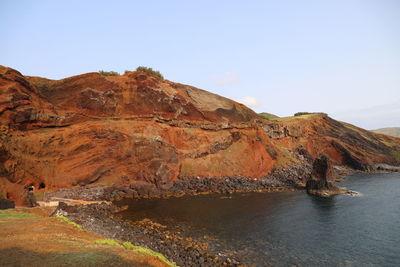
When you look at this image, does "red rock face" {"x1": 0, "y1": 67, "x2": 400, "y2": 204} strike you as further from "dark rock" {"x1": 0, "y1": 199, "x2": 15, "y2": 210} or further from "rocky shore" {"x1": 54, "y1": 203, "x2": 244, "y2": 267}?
"rocky shore" {"x1": 54, "y1": 203, "x2": 244, "y2": 267}

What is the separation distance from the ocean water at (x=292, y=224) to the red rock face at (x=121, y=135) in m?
9.45

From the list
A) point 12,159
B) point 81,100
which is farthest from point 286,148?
point 12,159

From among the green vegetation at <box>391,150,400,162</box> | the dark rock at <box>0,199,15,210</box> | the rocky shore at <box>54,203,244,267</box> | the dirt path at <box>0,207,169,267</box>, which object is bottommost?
the rocky shore at <box>54,203,244,267</box>

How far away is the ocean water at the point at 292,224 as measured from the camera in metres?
19.6

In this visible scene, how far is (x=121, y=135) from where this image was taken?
156 feet

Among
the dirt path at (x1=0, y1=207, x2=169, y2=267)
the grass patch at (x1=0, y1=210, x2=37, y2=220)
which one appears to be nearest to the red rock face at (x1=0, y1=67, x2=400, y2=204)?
the grass patch at (x1=0, y1=210, x2=37, y2=220)

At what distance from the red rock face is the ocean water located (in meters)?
9.45

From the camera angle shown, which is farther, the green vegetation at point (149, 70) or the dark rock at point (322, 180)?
the green vegetation at point (149, 70)

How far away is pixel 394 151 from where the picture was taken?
81.3m

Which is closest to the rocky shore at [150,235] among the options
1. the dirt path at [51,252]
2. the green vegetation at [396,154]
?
the dirt path at [51,252]

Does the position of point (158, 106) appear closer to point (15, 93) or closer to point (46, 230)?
point (15, 93)

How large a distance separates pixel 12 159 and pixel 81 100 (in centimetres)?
1948

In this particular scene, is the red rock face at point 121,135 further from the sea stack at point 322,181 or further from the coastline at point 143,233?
the sea stack at point 322,181

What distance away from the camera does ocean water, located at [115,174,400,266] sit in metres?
19.6
